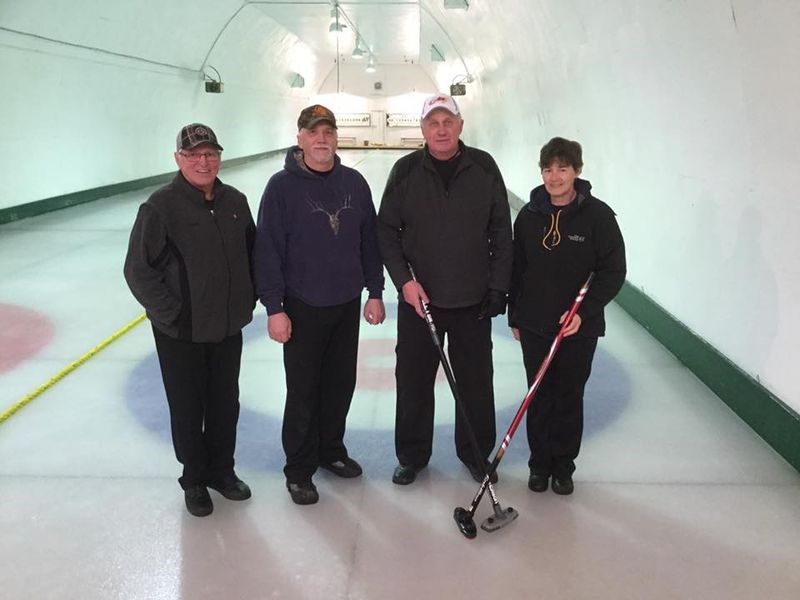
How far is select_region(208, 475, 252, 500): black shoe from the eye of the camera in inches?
119

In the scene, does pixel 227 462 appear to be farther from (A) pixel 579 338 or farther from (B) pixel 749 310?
(B) pixel 749 310

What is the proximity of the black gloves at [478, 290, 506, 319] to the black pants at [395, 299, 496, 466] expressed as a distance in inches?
1.8

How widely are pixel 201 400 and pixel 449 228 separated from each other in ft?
4.39

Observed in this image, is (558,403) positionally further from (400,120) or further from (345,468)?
(400,120)

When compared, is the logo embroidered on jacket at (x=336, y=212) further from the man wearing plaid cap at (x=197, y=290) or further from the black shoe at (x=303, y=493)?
the black shoe at (x=303, y=493)

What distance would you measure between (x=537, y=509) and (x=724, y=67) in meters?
2.87

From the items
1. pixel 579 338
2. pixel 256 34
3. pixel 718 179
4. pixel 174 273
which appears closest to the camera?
pixel 174 273

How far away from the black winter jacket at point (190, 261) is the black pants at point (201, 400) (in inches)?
3.7

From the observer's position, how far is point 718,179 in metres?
4.14

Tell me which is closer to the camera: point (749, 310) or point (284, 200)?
point (284, 200)

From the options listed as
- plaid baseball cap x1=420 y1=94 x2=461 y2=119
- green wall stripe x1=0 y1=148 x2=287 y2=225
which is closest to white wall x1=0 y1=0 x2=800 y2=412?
green wall stripe x1=0 y1=148 x2=287 y2=225

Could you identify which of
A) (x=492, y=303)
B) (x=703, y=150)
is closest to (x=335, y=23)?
(x=703, y=150)

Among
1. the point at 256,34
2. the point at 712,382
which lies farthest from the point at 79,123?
the point at 712,382

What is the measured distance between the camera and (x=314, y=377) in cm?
298
